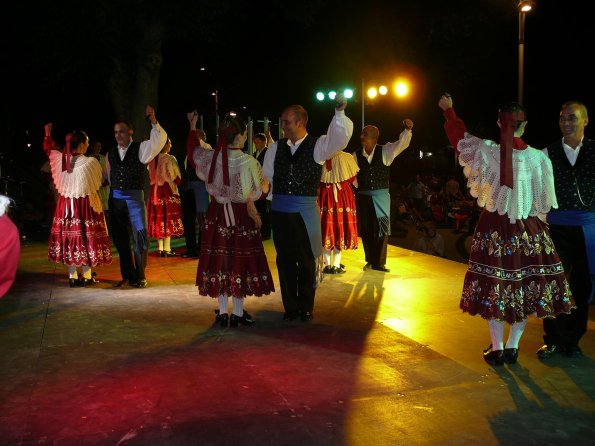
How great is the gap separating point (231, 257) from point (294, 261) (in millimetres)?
606

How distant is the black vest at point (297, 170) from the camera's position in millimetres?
5668

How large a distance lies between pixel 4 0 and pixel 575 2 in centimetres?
1819

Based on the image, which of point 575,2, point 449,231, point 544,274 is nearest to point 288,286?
point 544,274

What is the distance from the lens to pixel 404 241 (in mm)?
14773

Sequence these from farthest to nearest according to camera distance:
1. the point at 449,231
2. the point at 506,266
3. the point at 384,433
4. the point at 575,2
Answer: the point at 575,2
the point at 449,231
the point at 506,266
the point at 384,433

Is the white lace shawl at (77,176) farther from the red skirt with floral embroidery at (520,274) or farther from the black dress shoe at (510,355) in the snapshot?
the black dress shoe at (510,355)

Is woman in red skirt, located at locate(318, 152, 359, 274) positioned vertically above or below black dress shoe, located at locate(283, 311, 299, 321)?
above

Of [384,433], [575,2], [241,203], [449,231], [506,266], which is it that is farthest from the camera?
[575,2]

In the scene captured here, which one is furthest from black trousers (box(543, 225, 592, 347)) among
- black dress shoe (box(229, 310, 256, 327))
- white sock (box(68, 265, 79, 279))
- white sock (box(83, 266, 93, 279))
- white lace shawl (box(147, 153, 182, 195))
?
white lace shawl (box(147, 153, 182, 195))

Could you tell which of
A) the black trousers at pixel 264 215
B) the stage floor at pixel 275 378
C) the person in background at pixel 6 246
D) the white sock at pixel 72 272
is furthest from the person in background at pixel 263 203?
the person in background at pixel 6 246

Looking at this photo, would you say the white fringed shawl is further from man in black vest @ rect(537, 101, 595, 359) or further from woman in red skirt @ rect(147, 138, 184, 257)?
man in black vest @ rect(537, 101, 595, 359)

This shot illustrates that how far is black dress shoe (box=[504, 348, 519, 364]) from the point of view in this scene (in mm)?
4672

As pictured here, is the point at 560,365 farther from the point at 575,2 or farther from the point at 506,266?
the point at 575,2

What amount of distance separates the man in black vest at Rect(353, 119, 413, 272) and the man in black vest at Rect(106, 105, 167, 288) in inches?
107
